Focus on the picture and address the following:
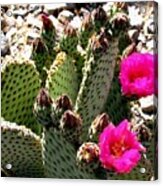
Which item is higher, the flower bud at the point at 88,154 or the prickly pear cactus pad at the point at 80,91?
the prickly pear cactus pad at the point at 80,91

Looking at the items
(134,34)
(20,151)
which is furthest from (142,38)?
(20,151)

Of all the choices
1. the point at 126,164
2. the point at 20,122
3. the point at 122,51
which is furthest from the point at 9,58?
the point at 126,164

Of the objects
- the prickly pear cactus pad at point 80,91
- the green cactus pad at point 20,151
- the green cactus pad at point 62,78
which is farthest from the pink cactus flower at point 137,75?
the green cactus pad at point 20,151

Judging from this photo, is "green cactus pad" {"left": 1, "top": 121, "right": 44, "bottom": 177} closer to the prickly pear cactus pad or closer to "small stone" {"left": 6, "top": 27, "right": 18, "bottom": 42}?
the prickly pear cactus pad

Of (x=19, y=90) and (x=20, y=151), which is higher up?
(x=19, y=90)

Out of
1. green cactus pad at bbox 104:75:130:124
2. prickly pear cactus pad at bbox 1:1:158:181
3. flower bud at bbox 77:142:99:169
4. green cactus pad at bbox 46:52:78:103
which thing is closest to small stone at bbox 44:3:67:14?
prickly pear cactus pad at bbox 1:1:158:181

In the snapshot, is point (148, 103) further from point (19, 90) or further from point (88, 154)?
point (19, 90)

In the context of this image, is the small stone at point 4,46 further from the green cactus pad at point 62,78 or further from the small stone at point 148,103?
the small stone at point 148,103
